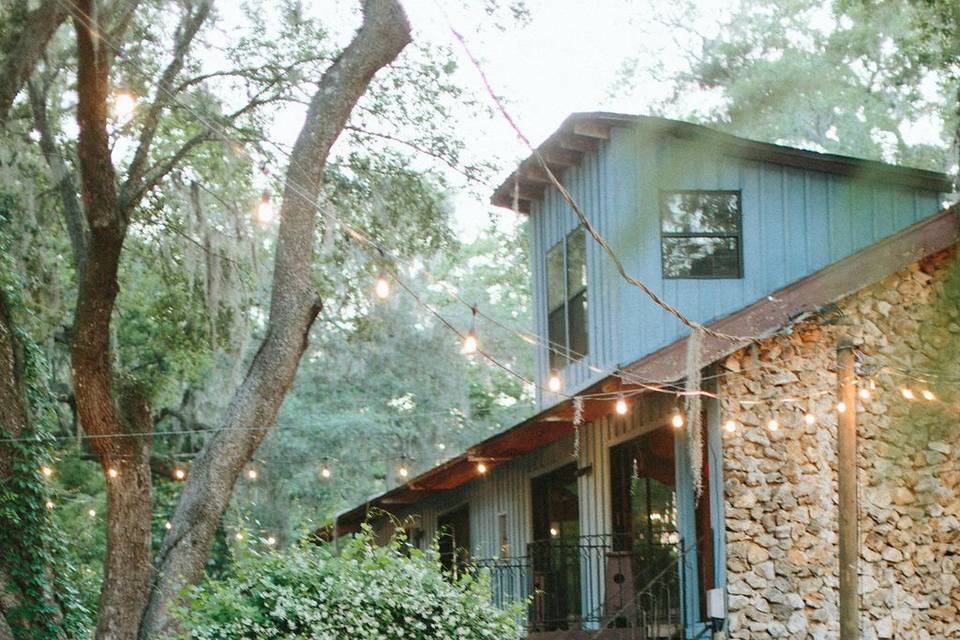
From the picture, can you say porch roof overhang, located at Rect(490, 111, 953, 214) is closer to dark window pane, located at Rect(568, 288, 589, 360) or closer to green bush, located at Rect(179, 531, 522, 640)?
dark window pane, located at Rect(568, 288, 589, 360)

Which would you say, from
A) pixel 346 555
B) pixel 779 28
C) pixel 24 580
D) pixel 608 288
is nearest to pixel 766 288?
pixel 608 288

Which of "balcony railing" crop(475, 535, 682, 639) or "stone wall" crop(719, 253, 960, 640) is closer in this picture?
"stone wall" crop(719, 253, 960, 640)

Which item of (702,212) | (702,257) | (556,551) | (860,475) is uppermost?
(702,212)

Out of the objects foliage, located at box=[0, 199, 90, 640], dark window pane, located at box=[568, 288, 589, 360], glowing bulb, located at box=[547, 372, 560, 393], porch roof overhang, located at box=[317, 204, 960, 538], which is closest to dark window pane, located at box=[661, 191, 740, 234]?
dark window pane, located at box=[568, 288, 589, 360]

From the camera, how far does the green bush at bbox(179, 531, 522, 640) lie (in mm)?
9164

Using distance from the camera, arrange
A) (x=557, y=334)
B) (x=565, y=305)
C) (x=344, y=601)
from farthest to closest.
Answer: (x=557, y=334) → (x=565, y=305) → (x=344, y=601)

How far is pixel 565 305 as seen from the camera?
1605cm

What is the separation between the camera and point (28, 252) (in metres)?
16.2

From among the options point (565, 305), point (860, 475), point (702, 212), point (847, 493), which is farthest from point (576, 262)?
point (847, 493)

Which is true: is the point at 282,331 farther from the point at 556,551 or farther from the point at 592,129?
the point at 556,551

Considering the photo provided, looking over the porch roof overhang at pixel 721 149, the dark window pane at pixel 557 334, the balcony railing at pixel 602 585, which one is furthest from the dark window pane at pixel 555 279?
the balcony railing at pixel 602 585

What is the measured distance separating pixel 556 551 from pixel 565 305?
2900mm

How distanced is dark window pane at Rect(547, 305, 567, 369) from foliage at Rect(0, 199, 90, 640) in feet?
19.7

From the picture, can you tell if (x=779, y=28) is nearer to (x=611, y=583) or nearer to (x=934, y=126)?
(x=934, y=126)
